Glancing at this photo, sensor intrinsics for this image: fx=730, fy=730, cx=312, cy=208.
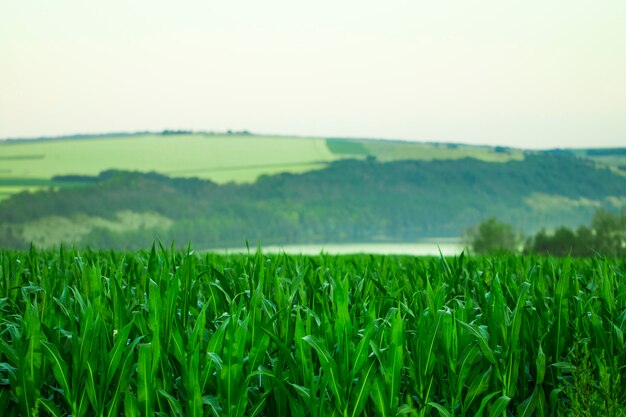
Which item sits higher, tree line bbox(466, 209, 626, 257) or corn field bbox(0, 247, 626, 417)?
corn field bbox(0, 247, 626, 417)

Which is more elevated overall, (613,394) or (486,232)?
(613,394)

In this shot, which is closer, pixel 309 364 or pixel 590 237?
pixel 309 364

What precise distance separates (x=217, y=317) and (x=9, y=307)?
1.85 meters

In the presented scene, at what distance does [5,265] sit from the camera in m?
5.91

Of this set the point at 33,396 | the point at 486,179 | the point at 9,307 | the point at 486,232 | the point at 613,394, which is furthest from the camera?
the point at 486,179

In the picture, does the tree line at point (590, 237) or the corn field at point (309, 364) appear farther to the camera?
the tree line at point (590, 237)

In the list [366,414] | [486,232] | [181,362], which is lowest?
[486,232]

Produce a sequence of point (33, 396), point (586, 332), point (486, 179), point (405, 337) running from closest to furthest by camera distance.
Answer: point (33, 396)
point (405, 337)
point (586, 332)
point (486, 179)

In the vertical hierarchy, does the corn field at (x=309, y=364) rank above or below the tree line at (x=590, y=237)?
above

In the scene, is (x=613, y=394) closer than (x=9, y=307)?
Yes

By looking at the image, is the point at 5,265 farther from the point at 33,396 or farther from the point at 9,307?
the point at 33,396

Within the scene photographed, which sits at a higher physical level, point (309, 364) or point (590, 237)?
point (309, 364)

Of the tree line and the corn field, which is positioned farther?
the tree line

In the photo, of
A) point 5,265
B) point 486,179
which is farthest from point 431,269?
point 486,179
